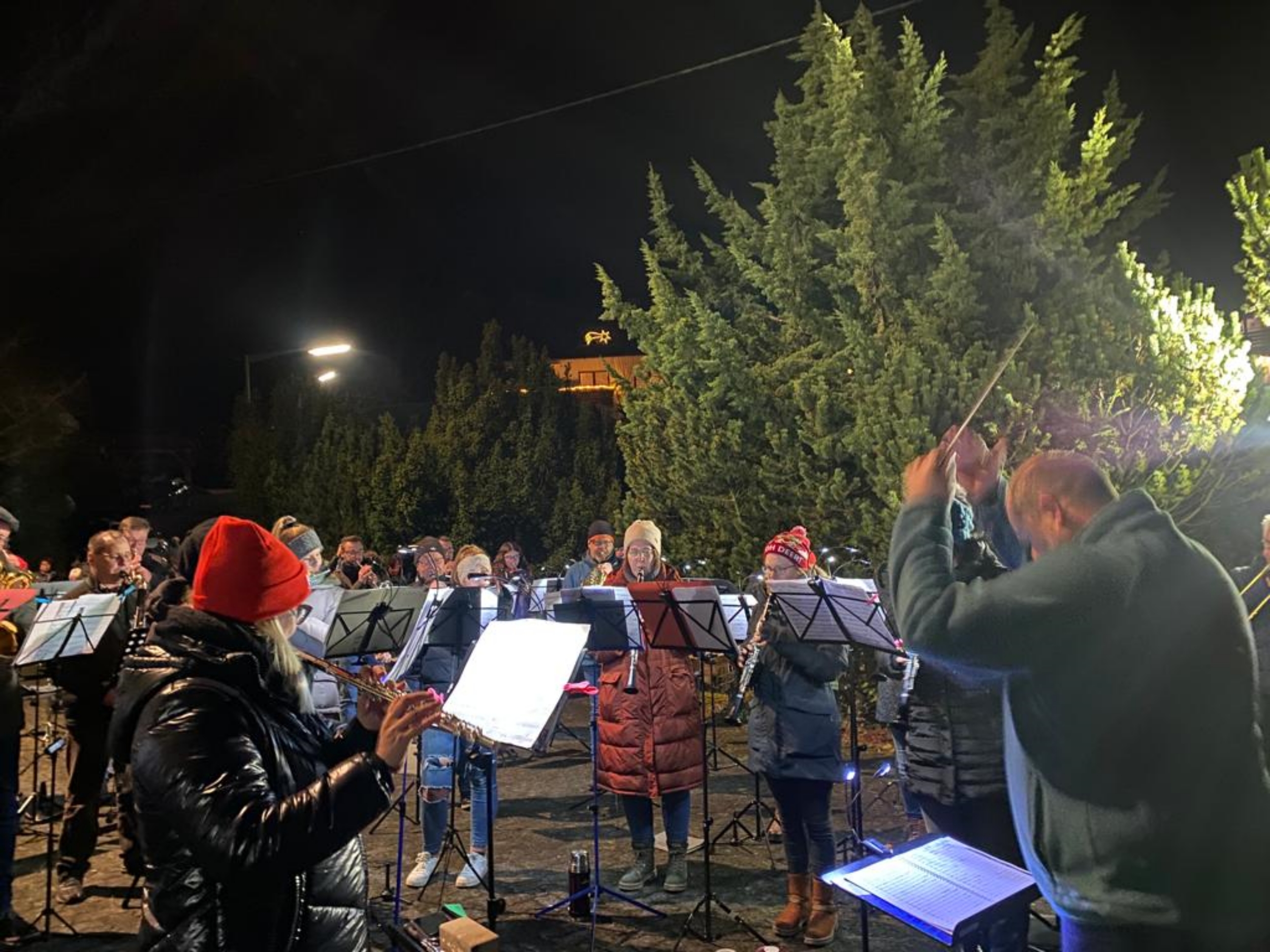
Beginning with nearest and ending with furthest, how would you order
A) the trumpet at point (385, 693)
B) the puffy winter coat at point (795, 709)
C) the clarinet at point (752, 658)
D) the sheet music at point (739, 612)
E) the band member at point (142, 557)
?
the trumpet at point (385, 693) < the puffy winter coat at point (795, 709) < the clarinet at point (752, 658) < the sheet music at point (739, 612) < the band member at point (142, 557)

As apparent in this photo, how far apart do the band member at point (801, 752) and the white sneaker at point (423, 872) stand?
2.48 metres

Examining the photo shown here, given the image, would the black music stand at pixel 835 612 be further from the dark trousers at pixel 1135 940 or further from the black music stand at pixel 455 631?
the dark trousers at pixel 1135 940

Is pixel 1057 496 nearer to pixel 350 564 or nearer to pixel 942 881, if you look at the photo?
pixel 942 881

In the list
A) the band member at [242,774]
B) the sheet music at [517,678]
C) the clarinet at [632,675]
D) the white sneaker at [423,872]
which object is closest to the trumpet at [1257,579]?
the clarinet at [632,675]

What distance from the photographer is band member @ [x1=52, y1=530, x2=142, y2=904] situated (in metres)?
6.07

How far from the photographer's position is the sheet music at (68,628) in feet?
18.8

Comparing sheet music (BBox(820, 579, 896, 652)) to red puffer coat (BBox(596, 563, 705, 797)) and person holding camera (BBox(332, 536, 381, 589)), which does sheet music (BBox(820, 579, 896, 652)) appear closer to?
red puffer coat (BBox(596, 563, 705, 797))

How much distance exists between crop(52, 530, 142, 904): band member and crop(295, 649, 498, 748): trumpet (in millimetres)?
3656

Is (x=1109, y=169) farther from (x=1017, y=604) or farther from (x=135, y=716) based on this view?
(x=135, y=716)

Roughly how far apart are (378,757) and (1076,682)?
176 centimetres

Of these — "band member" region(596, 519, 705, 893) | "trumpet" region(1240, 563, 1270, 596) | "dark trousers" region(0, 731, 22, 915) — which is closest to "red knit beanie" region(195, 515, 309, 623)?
"band member" region(596, 519, 705, 893)

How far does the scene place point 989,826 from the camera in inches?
149

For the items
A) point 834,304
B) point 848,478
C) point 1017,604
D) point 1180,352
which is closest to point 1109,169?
point 1180,352

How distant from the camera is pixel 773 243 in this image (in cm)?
1047
